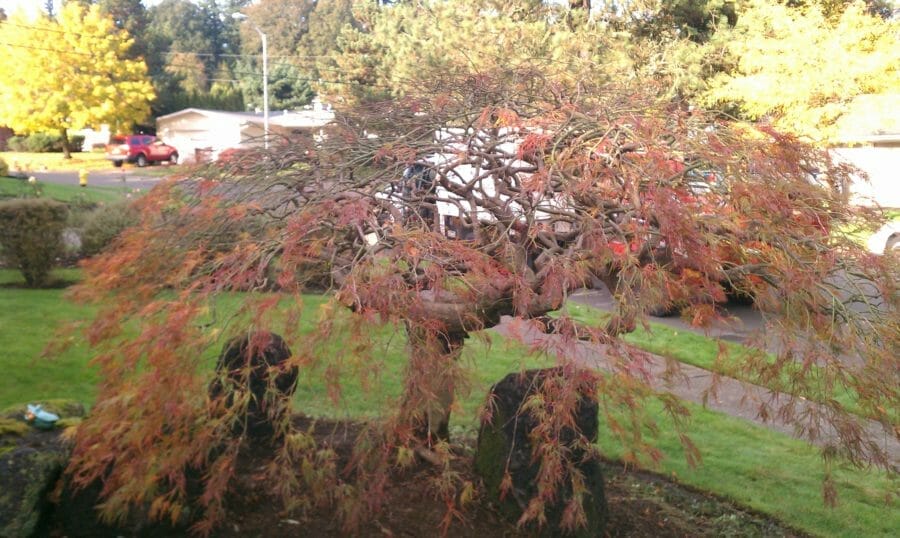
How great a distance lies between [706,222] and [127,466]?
2.89 m

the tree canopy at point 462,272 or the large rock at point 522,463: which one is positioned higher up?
the tree canopy at point 462,272

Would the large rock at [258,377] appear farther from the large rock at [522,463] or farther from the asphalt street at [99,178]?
the asphalt street at [99,178]

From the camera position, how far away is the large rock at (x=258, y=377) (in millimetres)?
3479

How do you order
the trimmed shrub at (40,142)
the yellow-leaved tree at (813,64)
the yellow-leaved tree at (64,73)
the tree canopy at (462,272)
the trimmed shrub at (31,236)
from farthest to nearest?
the trimmed shrub at (40,142)
the yellow-leaved tree at (64,73)
the yellow-leaved tree at (813,64)
the trimmed shrub at (31,236)
the tree canopy at (462,272)

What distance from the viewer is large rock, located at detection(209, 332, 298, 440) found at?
11.4ft

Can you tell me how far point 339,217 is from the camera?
393 centimetres

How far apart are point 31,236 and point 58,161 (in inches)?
1362

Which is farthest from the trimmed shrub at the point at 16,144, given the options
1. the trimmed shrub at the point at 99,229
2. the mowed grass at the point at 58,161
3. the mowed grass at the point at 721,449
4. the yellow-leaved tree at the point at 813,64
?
the mowed grass at the point at 721,449

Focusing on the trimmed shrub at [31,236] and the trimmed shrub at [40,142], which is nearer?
the trimmed shrub at [31,236]

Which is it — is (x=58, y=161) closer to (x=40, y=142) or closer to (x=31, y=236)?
(x=40, y=142)

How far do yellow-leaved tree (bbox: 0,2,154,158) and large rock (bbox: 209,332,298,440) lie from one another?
3826cm

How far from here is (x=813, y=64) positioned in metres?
15.7

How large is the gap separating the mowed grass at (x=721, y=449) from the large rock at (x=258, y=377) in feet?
0.92

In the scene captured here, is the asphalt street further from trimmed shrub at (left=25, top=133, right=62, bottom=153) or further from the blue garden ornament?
the blue garden ornament
